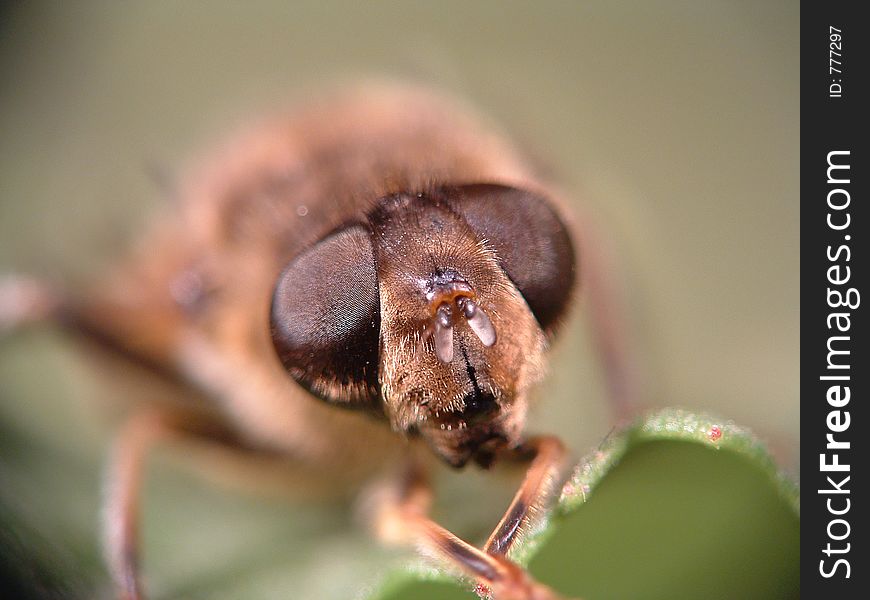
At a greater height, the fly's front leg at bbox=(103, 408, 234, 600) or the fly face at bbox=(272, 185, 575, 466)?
the fly face at bbox=(272, 185, 575, 466)

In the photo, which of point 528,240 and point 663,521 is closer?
point 663,521

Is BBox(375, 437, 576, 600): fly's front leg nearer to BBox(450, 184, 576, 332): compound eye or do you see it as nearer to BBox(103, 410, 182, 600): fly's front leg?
BBox(450, 184, 576, 332): compound eye

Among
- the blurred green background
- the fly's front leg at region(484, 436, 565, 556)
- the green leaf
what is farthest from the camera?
the blurred green background

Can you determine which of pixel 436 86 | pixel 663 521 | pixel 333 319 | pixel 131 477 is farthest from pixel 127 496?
pixel 436 86

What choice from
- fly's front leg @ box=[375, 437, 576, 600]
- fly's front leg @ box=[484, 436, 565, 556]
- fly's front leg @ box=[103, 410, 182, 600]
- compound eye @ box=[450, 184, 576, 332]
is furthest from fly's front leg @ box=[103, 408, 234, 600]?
compound eye @ box=[450, 184, 576, 332]

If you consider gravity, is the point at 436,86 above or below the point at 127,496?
above

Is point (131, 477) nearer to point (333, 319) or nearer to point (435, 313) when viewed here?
point (333, 319)
